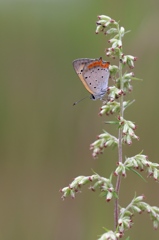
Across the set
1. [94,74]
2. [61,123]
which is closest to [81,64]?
[94,74]

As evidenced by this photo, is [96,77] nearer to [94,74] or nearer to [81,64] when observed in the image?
[94,74]

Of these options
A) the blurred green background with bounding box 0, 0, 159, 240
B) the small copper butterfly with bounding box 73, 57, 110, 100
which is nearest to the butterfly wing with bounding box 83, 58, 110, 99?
the small copper butterfly with bounding box 73, 57, 110, 100

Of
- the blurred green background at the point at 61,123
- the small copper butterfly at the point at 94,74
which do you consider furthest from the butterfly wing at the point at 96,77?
the blurred green background at the point at 61,123

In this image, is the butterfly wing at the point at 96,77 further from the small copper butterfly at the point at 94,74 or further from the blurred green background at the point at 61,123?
the blurred green background at the point at 61,123

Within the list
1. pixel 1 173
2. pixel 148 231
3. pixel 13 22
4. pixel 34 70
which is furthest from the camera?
pixel 13 22

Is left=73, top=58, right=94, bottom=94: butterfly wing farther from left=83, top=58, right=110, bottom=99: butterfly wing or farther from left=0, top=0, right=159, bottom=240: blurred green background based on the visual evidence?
left=0, top=0, right=159, bottom=240: blurred green background

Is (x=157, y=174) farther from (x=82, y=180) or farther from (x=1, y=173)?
(x=1, y=173)

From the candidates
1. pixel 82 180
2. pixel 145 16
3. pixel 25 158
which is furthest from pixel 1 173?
pixel 82 180
